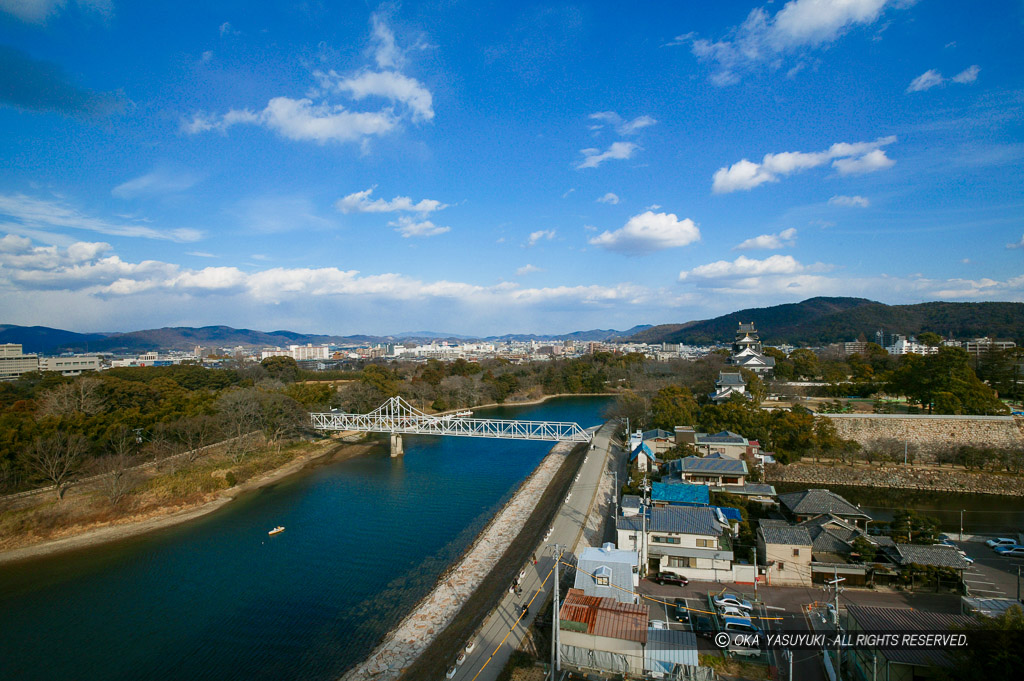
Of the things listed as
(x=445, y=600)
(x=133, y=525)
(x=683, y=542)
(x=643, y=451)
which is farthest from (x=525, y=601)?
(x=133, y=525)

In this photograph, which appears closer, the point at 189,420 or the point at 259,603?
the point at 259,603

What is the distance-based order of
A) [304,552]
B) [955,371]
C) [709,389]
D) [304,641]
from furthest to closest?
[709,389]
[955,371]
[304,552]
[304,641]

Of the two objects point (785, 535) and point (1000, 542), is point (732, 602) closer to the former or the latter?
point (785, 535)

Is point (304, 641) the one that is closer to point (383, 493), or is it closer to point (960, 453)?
point (383, 493)

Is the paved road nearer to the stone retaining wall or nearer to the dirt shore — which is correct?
the stone retaining wall

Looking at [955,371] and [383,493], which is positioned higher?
[955,371]

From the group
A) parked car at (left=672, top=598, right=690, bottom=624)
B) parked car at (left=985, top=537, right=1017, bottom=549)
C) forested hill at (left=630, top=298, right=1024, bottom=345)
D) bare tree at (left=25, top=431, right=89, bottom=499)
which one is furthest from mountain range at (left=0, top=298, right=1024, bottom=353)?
bare tree at (left=25, top=431, right=89, bottom=499)

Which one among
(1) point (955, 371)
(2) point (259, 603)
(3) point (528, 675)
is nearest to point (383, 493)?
(2) point (259, 603)
